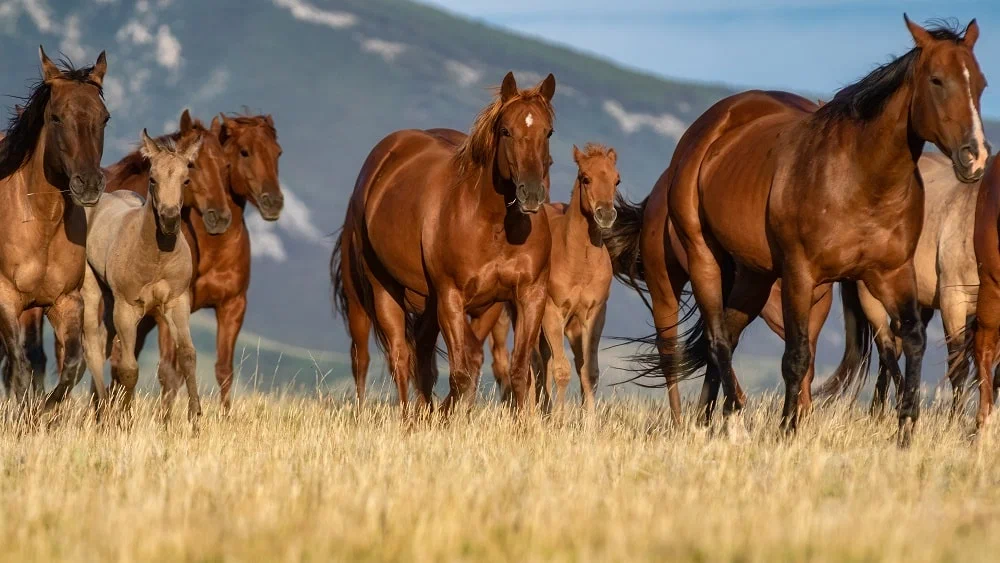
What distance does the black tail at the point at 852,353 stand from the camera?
33.7ft

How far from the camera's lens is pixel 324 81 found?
172750mm

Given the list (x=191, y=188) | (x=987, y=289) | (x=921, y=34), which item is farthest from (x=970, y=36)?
(x=191, y=188)

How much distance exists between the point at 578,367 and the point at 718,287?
2.68 m

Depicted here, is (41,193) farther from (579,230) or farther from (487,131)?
(579,230)

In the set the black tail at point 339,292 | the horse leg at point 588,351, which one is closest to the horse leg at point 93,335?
the black tail at point 339,292

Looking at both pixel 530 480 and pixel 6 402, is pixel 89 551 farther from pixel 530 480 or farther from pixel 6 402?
pixel 6 402

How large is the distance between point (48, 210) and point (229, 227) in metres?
2.94

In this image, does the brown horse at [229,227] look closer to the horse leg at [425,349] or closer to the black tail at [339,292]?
the black tail at [339,292]

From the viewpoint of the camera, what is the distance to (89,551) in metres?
4.28

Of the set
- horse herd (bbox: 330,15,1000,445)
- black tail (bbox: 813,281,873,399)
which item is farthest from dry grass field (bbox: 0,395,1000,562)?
black tail (bbox: 813,281,873,399)

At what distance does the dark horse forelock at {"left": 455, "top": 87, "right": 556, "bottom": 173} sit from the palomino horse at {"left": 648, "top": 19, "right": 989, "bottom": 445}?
1243mm

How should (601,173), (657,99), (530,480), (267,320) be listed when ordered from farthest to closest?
(657,99)
(267,320)
(601,173)
(530,480)

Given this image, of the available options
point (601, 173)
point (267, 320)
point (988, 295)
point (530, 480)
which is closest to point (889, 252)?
point (988, 295)

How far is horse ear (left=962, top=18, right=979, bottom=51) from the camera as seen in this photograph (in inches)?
271
